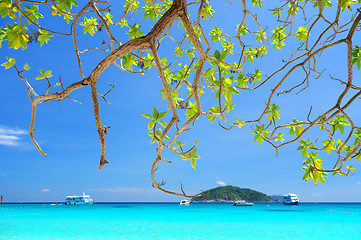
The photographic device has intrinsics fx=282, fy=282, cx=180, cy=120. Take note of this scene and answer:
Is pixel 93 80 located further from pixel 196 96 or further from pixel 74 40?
pixel 196 96

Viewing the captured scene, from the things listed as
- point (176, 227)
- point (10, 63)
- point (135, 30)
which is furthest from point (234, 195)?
point (10, 63)

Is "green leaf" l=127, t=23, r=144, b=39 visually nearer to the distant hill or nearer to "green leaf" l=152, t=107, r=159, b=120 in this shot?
"green leaf" l=152, t=107, r=159, b=120

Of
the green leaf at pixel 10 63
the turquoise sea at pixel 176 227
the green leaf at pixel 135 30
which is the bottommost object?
the turquoise sea at pixel 176 227

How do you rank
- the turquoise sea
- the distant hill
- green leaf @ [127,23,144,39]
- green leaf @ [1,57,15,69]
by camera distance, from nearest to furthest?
green leaf @ [1,57,15,69] → green leaf @ [127,23,144,39] → the turquoise sea → the distant hill

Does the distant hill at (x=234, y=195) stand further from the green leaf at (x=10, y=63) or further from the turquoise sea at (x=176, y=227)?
the green leaf at (x=10, y=63)

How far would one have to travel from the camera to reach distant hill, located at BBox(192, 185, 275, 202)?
86750 millimetres

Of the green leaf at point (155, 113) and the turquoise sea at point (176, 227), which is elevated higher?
the green leaf at point (155, 113)

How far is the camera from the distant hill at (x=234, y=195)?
86.8 meters

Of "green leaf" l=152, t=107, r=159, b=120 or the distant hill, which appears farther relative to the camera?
the distant hill

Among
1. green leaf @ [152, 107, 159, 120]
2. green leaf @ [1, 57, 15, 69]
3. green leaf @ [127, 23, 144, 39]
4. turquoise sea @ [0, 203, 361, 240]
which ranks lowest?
turquoise sea @ [0, 203, 361, 240]

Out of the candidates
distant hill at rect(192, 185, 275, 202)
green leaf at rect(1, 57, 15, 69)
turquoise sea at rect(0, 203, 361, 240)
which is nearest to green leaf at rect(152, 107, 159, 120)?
green leaf at rect(1, 57, 15, 69)

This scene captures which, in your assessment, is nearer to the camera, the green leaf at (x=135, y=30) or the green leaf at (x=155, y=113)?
the green leaf at (x=155, y=113)

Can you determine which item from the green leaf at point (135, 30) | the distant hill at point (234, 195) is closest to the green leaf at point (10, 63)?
the green leaf at point (135, 30)

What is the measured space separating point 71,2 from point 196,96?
962mm
